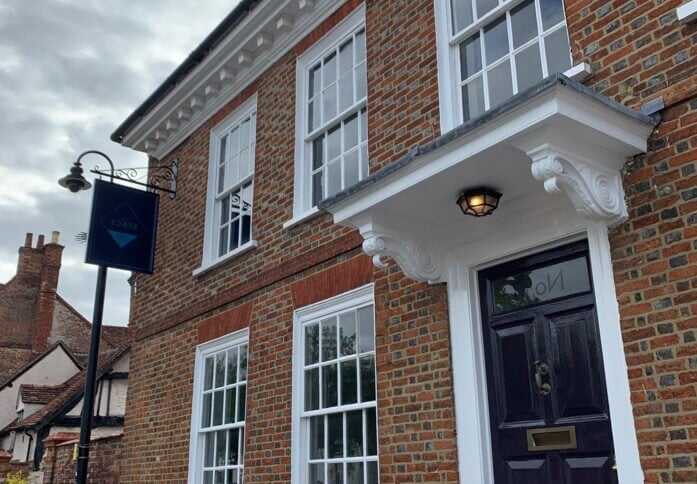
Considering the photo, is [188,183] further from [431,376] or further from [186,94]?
[431,376]

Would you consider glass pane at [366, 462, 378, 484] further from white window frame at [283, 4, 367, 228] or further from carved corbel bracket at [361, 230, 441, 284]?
white window frame at [283, 4, 367, 228]

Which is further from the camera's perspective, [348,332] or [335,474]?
[348,332]

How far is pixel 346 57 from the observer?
7.19m

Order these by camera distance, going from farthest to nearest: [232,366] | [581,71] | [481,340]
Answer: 1. [232,366]
2. [481,340]
3. [581,71]

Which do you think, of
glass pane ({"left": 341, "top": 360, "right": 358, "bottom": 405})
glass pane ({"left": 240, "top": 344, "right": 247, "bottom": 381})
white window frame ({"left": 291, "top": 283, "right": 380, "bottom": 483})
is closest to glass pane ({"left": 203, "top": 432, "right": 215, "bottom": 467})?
glass pane ({"left": 240, "top": 344, "right": 247, "bottom": 381})

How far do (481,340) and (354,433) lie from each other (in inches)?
65.0

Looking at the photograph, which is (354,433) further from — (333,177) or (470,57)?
(470,57)

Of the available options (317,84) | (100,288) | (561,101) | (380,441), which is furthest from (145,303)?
(561,101)

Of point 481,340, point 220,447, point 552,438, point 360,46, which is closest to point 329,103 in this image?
point 360,46

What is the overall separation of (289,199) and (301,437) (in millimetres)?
2519

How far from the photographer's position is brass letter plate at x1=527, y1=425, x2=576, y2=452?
13.7 feet

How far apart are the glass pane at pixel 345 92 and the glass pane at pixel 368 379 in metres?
2.68

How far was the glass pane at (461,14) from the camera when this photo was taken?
580 cm

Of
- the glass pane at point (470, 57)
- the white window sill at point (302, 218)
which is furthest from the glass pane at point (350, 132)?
the glass pane at point (470, 57)
